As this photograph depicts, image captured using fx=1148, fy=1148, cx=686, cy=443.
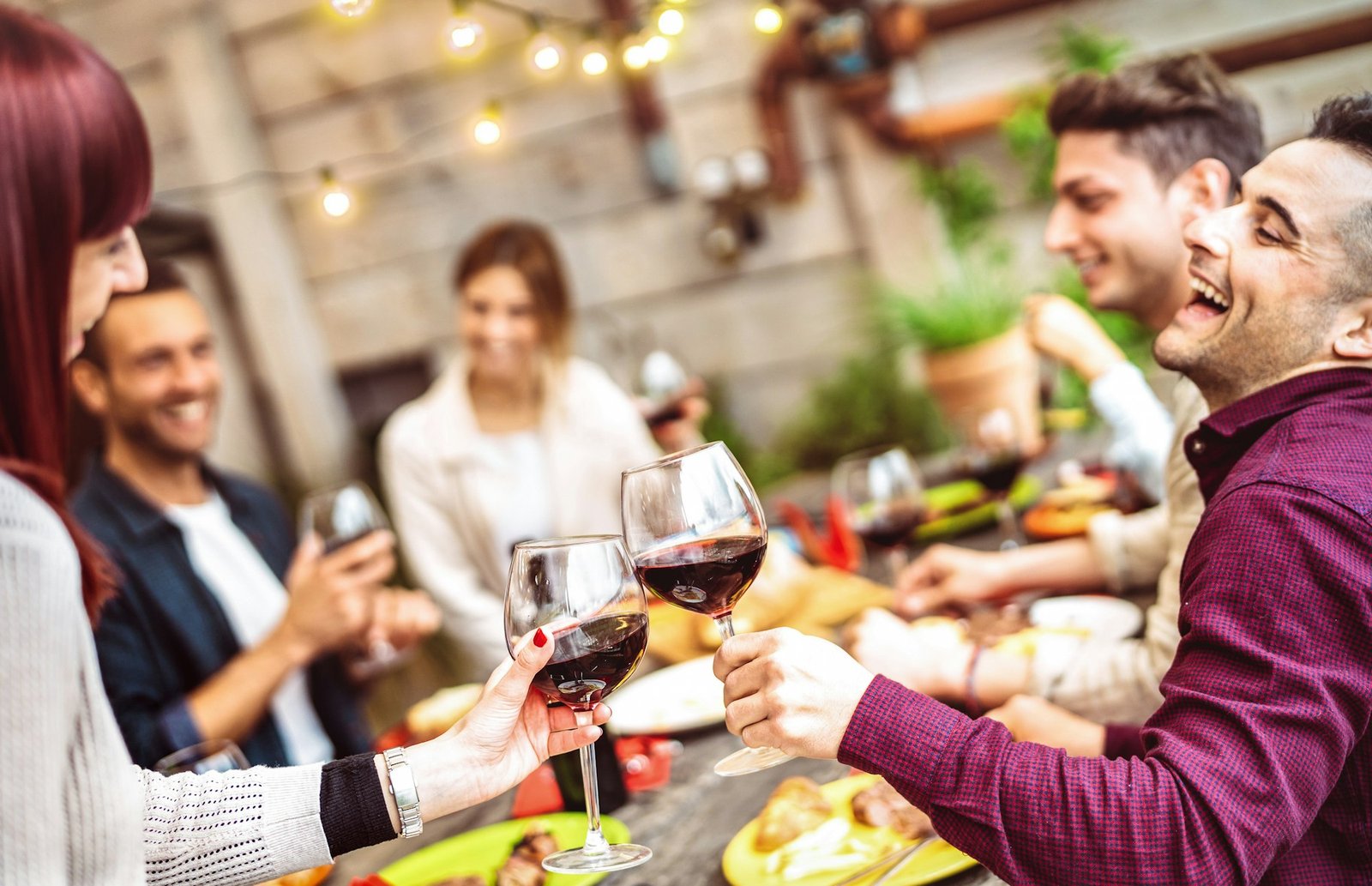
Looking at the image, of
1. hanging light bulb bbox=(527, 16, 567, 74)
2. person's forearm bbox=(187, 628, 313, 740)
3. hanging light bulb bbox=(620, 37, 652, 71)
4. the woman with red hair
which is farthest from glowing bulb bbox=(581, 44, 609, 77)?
the woman with red hair

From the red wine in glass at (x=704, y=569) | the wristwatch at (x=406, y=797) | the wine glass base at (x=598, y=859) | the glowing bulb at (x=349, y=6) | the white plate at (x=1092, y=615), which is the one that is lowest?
the white plate at (x=1092, y=615)

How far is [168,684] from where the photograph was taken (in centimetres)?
208

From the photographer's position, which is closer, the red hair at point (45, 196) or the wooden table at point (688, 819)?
the red hair at point (45, 196)

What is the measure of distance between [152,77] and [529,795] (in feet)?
14.0

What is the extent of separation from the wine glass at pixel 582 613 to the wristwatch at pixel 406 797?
15cm

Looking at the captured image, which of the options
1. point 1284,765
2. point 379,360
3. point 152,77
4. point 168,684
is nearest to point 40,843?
point 1284,765

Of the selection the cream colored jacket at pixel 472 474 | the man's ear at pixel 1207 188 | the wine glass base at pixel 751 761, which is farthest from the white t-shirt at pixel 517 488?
the wine glass base at pixel 751 761

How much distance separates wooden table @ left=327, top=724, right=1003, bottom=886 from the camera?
1126 mm

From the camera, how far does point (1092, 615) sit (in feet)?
5.37

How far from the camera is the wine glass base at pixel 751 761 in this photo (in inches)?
40.9

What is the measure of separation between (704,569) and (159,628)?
1455mm

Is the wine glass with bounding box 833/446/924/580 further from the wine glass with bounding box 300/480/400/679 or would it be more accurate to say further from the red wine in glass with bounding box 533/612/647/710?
the red wine in glass with bounding box 533/612/647/710

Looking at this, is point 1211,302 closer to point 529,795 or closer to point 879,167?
point 529,795

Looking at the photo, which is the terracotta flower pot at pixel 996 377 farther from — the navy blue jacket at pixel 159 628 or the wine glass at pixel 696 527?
the wine glass at pixel 696 527
